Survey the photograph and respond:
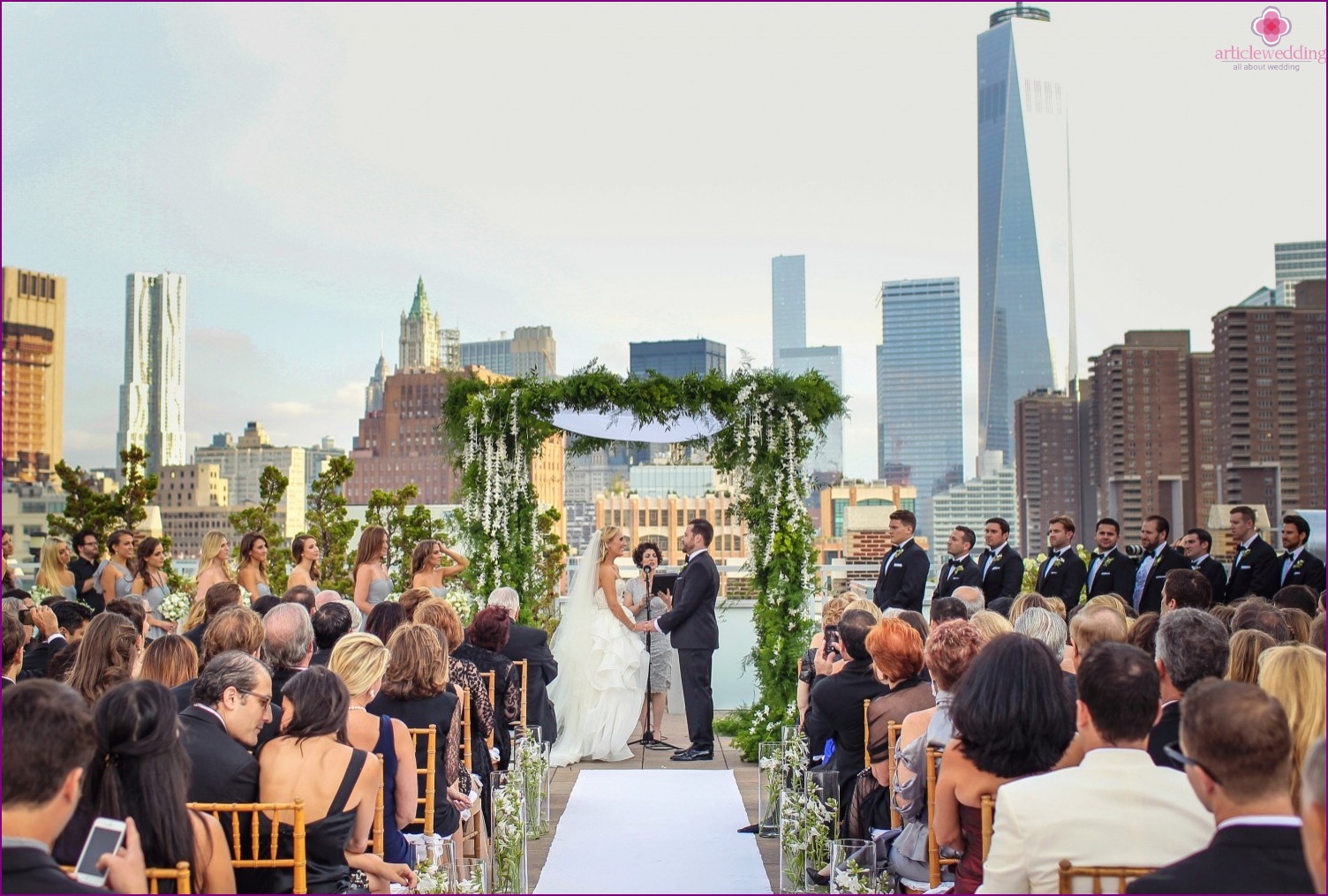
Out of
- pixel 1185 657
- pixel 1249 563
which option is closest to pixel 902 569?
pixel 1249 563

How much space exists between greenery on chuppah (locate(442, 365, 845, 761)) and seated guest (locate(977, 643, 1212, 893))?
18.1ft

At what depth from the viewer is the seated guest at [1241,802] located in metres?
2.02

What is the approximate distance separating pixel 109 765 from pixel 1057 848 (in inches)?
82.0

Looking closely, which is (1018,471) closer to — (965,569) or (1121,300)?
(1121,300)

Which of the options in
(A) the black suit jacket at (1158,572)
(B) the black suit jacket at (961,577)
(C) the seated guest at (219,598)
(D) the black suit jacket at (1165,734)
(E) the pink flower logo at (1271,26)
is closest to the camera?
(D) the black suit jacket at (1165,734)

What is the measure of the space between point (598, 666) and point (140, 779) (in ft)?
18.8

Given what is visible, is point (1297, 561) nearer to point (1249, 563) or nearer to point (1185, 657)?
point (1249, 563)

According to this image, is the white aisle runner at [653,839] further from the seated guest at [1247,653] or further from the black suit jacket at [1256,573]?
the black suit jacket at [1256,573]

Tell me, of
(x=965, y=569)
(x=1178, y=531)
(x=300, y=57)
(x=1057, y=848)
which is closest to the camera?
(x=1057, y=848)

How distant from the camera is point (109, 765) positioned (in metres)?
2.55

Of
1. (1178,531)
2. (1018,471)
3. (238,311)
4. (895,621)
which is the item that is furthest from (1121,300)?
(895,621)

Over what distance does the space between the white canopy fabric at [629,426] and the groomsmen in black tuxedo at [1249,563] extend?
3943 mm

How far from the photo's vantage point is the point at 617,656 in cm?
817

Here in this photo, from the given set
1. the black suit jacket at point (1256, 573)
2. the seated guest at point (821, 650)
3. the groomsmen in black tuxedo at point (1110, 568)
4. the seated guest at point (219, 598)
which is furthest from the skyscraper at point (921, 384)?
the seated guest at point (219, 598)
